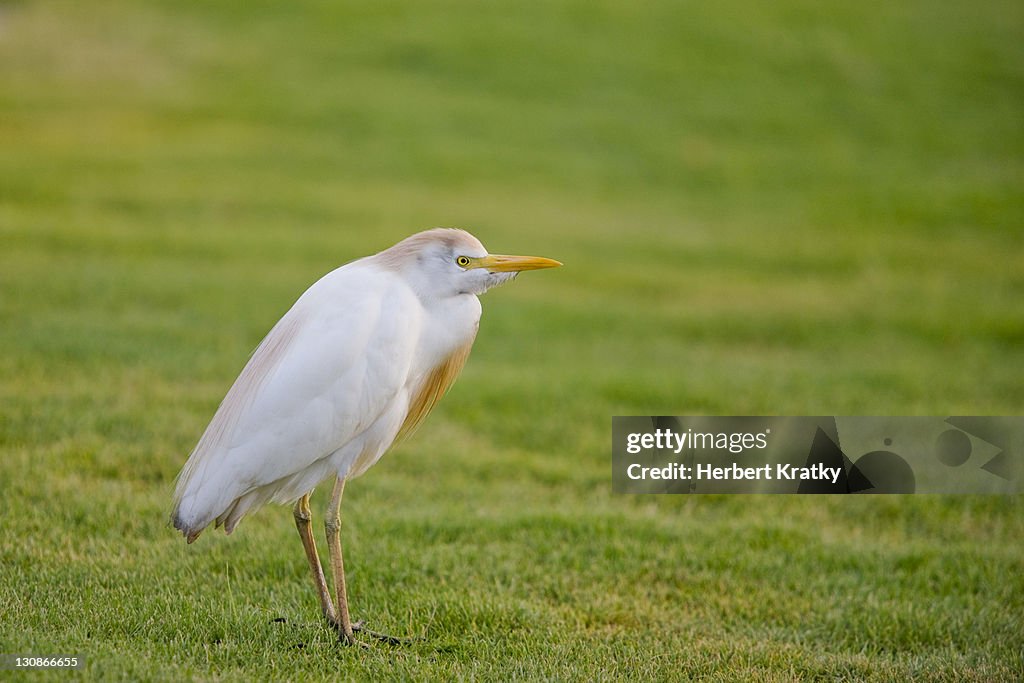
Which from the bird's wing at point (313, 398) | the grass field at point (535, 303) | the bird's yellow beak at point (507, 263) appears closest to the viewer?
the bird's wing at point (313, 398)

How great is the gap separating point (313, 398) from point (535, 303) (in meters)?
7.29

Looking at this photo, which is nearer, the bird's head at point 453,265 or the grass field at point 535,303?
the bird's head at point 453,265

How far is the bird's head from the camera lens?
400 centimetres

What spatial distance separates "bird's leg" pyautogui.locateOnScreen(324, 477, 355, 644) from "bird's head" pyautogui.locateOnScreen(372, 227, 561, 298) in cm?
88

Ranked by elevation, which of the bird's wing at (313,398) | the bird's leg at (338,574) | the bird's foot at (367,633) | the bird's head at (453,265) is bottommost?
the bird's foot at (367,633)

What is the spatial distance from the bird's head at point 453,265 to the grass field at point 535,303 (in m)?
1.46

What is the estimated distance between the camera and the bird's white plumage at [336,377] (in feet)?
12.6

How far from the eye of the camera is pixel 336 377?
385 cm

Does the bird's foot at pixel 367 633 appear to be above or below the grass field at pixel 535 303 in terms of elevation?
below

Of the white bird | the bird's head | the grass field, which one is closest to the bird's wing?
the white bird

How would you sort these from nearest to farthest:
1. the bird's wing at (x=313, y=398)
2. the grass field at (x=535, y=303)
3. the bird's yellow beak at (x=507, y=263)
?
the bird's wing at (x=313, y=398)
the bird's yellow beak at (x=507, y=263)
the grass field at (x=535, y=303)

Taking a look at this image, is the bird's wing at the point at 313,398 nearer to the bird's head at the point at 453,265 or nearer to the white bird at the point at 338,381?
the white bird at the point at 338,381

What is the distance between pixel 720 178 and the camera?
1756cm

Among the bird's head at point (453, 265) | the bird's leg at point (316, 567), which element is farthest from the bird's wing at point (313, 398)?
the bird's leg at point (316, 567)
